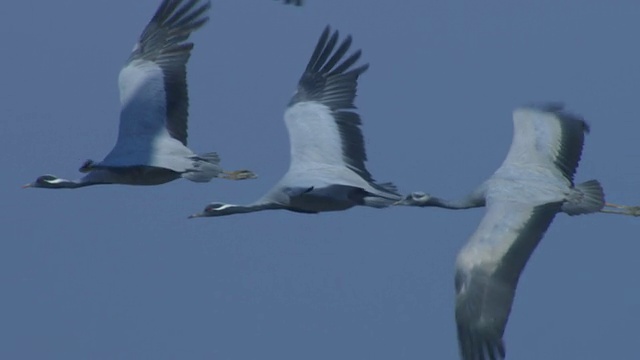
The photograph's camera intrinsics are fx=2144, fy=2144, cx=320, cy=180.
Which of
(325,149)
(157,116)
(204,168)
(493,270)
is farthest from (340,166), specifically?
(493,270)

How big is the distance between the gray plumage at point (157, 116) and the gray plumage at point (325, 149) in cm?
80

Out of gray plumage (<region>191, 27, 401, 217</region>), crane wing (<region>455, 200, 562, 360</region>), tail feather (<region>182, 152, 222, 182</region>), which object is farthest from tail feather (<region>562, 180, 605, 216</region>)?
tail feather (<region>182, 152, 222, 182</region>)

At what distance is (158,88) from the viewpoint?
30031 millimetres

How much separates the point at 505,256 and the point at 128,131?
6.82 meters

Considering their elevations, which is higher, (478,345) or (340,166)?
(340,166)

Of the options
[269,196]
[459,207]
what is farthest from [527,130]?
[269,196]

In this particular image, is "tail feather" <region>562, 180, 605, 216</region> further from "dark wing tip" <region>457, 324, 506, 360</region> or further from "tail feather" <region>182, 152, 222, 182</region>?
"tail feather" <region>182, 152, 222, 182</region>

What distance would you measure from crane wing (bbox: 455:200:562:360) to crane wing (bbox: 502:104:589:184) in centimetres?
141

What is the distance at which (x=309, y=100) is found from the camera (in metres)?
29.8

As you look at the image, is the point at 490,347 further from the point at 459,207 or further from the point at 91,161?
the point at 91,161

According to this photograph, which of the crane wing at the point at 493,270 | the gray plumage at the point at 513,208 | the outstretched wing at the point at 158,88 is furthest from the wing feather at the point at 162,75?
the crane wing at the point at 493,270

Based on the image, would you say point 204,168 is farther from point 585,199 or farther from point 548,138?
point 585,199

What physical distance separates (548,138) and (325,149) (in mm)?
3093

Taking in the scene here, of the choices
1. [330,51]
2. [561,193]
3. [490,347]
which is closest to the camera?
[490,347]
